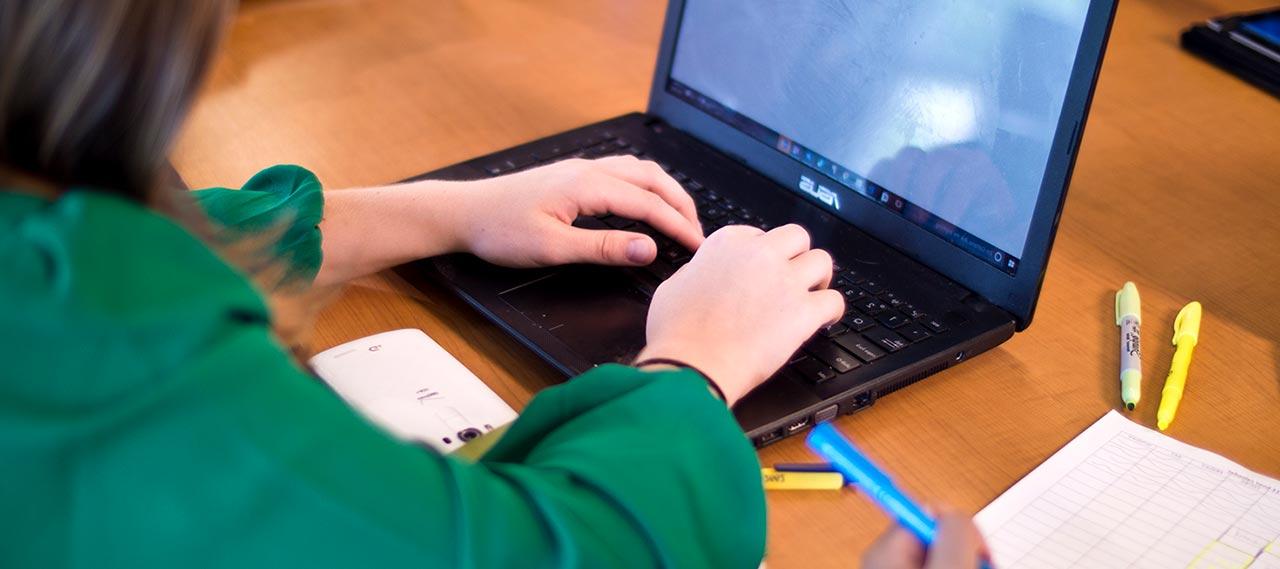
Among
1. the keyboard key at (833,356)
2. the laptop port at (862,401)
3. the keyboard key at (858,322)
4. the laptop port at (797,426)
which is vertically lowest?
the laptop port at (797,426)

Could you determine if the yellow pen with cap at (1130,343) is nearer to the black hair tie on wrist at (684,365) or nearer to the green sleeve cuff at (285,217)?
the black hair tie on wrist at (684,365)

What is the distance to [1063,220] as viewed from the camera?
1.08 m

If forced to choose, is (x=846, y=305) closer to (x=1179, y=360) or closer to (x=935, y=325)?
(x=935, y=325)

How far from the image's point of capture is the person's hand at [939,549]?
595 mm

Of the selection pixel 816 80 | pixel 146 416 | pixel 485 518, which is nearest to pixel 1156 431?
pixel 816 80

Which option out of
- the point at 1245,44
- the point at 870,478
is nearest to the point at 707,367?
the point at 870,478

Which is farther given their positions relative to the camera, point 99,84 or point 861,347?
point 861,347

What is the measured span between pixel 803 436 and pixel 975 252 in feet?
0.67

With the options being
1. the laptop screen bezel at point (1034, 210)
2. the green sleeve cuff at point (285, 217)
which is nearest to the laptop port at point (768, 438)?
the laptop screen bezel at point (1034, 210)

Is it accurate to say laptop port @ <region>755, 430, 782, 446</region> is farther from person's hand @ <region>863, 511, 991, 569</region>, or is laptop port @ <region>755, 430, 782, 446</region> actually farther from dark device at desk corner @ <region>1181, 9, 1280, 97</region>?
dark device at desk corner @ <region>1181, 9, 1280, 97</region>

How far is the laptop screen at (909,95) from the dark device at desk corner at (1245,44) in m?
0.60

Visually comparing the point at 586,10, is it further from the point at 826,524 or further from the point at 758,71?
the point at 826,524

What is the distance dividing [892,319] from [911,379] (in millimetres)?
48

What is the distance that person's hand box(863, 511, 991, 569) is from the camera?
60 cm
